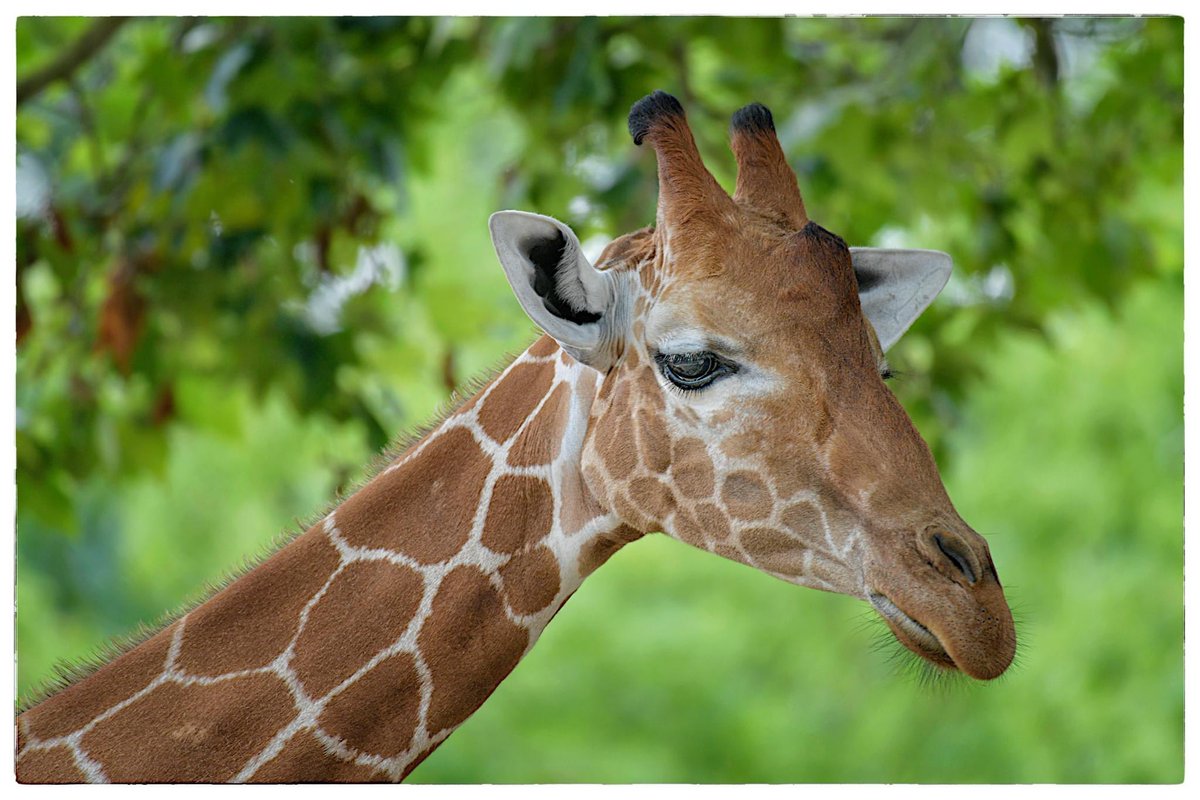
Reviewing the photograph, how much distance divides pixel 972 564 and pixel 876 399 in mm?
171

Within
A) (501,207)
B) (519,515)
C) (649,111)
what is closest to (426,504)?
(519,515)

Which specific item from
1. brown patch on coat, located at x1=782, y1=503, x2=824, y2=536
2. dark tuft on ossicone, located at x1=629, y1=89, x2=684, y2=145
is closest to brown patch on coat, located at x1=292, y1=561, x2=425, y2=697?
brown patch on coat, located at x1=782, y1=503, x2=824, y2=536

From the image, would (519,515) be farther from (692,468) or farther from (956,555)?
(956,555)

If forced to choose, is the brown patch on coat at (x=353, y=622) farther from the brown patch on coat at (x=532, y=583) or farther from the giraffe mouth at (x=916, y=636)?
the giraffe mouth at (x=916, y=636)

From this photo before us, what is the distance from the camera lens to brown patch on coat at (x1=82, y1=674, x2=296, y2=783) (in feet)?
4.17

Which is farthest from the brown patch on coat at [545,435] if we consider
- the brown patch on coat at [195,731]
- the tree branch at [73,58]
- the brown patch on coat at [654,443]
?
the tree branch at [73,58]

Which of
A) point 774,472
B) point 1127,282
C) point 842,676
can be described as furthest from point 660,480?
point 842,676

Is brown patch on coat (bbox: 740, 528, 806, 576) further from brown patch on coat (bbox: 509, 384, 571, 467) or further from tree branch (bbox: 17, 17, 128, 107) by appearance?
tree branch (bbox: 17, 17, 128, 107)

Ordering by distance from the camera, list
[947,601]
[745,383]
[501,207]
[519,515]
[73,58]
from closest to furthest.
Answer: [947,601] → [745,383] → [519,515] → [73,58] → [501,207]

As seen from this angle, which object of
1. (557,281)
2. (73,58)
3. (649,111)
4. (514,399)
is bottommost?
(514,399)

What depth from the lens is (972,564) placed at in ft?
3.60

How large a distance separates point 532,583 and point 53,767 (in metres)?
0.52

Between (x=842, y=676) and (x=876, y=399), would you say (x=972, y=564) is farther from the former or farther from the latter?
(x=842, y=676)

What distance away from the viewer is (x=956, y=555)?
110 centimetres
